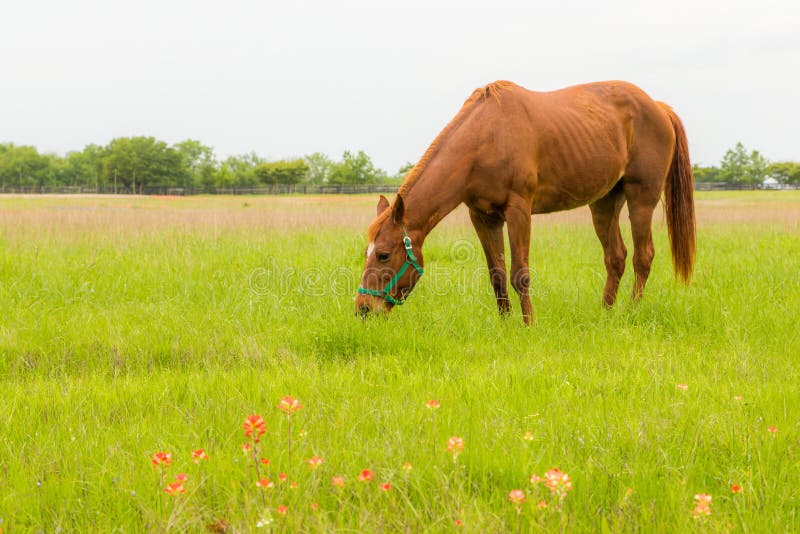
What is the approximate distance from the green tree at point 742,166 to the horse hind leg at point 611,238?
9855cm

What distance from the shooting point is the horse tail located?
600cm

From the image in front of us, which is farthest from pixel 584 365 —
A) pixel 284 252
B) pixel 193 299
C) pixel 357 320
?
pixel 284 252

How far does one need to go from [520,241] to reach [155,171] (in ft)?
334

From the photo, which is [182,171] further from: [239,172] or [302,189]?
[302,189]

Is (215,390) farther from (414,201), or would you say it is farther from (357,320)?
(414,201)

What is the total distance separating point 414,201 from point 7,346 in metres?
3.38

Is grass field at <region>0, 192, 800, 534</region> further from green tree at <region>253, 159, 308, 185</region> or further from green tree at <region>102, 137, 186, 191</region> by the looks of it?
green tree at <region>102, 137, 186, 191</region>

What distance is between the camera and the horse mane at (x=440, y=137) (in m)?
4.48

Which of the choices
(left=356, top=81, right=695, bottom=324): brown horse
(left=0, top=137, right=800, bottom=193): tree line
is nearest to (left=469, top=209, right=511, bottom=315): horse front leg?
(left=356, top=81, right=695, bottom=324): brown horse

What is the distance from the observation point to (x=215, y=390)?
311cm

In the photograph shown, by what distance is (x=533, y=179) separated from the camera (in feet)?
16.1

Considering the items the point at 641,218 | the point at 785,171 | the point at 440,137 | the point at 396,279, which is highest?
the point at 785,171

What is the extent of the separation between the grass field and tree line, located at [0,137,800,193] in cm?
7726

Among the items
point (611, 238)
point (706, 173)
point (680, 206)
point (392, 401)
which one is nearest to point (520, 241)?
point (611, 238)
